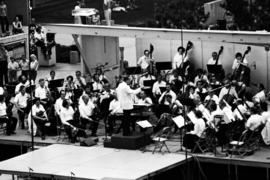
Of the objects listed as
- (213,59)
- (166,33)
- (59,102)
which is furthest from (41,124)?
(213,59)

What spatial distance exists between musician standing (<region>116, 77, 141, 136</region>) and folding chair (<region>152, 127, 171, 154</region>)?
3.19 feet

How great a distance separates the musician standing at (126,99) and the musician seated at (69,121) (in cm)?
181

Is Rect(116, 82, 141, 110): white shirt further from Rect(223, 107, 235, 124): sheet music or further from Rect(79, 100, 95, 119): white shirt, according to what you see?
Rect(223, 107, 235, 124): sheet music

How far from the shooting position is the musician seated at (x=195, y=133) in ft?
110

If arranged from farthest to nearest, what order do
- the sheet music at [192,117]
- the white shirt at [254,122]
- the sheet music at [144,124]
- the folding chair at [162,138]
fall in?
1. the folding chair at [162,138]
2. the sheet music at [144,124]
3. the sheet music at [192,117]
4. the white shirt at [254,122]

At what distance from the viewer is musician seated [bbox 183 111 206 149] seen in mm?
33625

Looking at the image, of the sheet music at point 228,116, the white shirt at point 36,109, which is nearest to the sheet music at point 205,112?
the sheet music at point 228,116

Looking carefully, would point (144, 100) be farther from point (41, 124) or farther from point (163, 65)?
point (163, 65)

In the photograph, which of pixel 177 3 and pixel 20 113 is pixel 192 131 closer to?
pixel 20 113

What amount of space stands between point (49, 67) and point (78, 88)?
1059 centimetres

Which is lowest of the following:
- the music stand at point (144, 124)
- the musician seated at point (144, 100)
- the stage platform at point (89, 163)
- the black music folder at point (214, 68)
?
the stage platform at point (89, 163)

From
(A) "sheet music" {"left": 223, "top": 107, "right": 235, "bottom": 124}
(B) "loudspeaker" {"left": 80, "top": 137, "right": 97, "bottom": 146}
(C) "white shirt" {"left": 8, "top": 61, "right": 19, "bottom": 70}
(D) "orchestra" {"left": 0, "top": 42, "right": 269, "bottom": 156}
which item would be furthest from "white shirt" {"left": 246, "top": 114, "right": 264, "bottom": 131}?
(C) "white shirt" {"left": 8, "top": 61, "right": 19, "bottom": 70}

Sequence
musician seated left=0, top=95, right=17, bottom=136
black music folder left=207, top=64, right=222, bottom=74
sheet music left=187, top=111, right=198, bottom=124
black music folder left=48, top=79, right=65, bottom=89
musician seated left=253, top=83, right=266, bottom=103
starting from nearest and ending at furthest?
1. sheet music left=187, top=111, right=198, bottom=124
2. musician seated left=253, top=83, right=266, bottom=103
3. musician seated left=0, top=95, right=17, bottom=136
4. black music folder left=48, top=79, right=65, bottom=89
5. black music folder left=207, top=64, right=222, bottom=74

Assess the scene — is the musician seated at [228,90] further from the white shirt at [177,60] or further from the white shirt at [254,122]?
the white shirt at [177,60]
